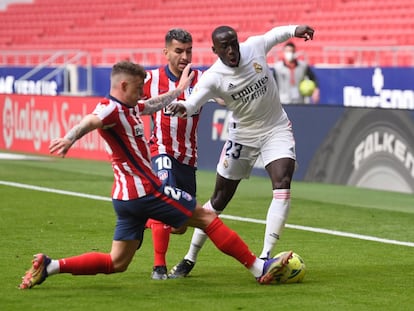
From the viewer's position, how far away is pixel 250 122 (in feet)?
30.7

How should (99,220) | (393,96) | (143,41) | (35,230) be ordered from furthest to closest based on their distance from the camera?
1. (143,41)
2. (393,96)
3. (99,220)
4. (35,230)

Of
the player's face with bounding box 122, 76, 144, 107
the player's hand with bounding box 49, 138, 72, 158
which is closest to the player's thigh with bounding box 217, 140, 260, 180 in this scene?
the player's face with bounding box 122, 76, 144, 107

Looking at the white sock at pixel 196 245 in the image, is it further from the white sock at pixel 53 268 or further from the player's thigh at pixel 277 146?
the white sock at pixel 53 268

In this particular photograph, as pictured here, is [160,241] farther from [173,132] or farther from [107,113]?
[107,113]

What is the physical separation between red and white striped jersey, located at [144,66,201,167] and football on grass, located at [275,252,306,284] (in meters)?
1.28

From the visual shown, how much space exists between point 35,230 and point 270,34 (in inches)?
149

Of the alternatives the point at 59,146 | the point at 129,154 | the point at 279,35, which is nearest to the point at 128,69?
the point at 129,154

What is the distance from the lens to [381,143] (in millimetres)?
16078

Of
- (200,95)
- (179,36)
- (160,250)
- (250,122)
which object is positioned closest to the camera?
(200,95)

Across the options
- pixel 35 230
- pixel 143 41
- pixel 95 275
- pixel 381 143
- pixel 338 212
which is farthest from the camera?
pixel 143 41

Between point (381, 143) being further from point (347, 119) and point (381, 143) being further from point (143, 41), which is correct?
point (143, 41)

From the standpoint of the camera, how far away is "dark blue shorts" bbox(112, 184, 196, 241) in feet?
26.4

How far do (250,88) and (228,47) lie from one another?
39cm

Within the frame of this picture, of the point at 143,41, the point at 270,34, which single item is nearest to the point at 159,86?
the point at 270,34
